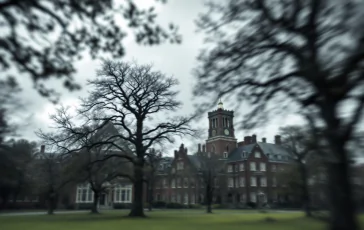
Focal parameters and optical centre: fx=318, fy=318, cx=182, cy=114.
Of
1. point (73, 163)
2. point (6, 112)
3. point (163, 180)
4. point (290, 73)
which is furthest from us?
point (163, 180)

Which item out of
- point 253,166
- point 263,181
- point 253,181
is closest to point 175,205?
point 253,181

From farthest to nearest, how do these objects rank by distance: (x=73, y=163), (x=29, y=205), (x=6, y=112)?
(x=29, y=205), (x=73, y=163), (x=6, y=112)

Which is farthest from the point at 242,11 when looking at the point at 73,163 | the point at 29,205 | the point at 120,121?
the point at 29,205

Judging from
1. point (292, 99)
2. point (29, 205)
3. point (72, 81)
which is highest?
point (292, 99)

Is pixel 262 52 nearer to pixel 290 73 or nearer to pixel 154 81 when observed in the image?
pixel 290 73

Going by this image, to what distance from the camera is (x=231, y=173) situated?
72812 mm

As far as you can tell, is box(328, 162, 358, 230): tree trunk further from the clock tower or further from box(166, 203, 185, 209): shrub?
the clock tower

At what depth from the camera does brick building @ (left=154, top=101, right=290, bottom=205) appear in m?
66.0

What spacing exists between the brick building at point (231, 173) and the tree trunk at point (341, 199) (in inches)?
1972

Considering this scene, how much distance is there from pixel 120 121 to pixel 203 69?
1863 cm

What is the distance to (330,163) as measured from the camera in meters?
10.9

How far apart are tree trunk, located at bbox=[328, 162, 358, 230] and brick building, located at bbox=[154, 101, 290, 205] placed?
164 ft

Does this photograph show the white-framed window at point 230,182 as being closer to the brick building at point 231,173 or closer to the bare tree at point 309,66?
the brick building at point 231,173

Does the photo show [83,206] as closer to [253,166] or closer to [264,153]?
[253,166]
